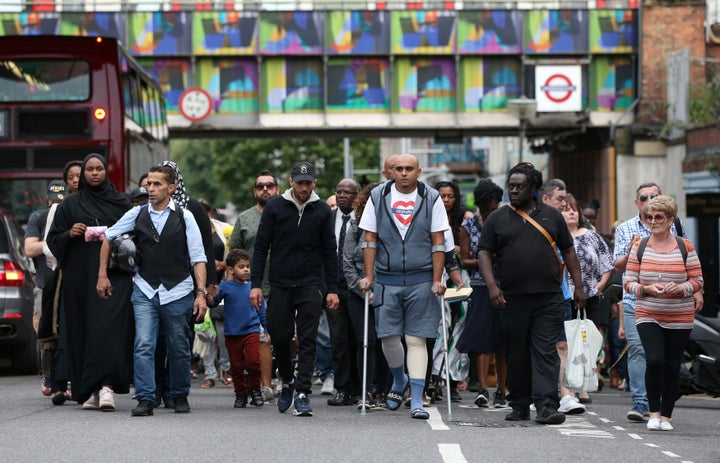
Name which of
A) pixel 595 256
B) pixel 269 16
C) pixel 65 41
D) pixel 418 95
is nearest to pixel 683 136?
pixel 418 95

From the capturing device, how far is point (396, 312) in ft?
41.3

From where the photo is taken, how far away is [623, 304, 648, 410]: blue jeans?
13.1 meters

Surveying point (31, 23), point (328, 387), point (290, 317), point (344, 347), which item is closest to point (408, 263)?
point (290, 317)

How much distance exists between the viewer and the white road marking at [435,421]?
1159 centimetres

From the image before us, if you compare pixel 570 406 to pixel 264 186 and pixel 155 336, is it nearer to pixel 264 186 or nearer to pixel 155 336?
pixel 155 336

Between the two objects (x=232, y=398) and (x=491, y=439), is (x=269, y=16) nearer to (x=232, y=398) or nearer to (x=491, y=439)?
(x=232, y=398)

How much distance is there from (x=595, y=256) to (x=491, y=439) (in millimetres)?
4812

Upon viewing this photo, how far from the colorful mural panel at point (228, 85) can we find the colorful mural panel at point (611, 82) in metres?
8.02

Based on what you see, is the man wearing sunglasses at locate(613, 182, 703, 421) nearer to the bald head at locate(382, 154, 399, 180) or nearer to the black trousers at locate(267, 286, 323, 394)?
the bald head at locate(382, 154, 399, 180)

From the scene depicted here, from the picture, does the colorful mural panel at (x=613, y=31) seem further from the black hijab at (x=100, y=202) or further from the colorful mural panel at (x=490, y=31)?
the black hijab at (x=100, y=202)

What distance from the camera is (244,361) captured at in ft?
45.8

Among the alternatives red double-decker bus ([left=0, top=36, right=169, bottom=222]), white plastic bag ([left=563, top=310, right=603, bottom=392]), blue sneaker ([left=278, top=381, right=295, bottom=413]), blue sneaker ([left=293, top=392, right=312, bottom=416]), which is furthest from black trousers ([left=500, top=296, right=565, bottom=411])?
red double-decker bus ([left=0, top=36, right=169, bottom=222])

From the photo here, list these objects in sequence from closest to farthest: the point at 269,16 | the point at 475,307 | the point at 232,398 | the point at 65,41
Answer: the point at 475,307, the point at 232,398, the point at 65,41, the point at 269,16

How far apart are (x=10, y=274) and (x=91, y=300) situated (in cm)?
604
